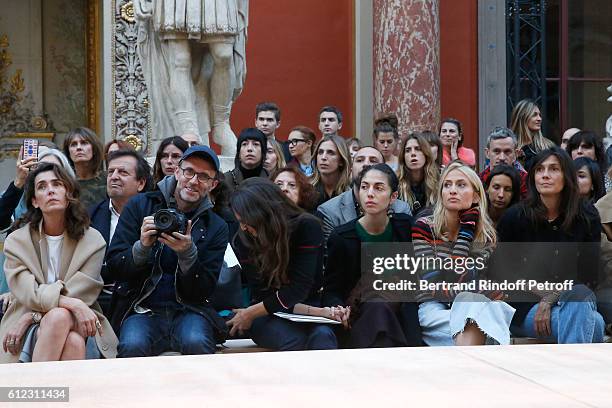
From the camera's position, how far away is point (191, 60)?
7898 millimetres

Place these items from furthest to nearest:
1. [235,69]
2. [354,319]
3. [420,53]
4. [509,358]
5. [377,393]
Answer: [420,53], [235,69], [354,319], [509,358], [377,393]

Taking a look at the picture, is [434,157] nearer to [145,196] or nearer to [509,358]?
[145,196]

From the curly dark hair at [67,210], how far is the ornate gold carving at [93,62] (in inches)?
281

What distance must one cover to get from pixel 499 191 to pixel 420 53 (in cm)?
452

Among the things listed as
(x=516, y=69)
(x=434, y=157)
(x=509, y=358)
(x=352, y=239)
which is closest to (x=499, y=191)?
(x=434, y=157)

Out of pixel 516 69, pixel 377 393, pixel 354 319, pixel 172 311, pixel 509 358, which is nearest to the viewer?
pixel 377 393

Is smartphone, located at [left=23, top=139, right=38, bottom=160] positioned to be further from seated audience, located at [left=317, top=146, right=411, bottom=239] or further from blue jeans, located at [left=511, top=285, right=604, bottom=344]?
blue jeans, located at [left=511, top=285, right=604, bottom=344]

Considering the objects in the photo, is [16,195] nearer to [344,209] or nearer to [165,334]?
[165,334]

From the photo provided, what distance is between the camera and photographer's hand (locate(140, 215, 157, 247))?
4750 millimetres

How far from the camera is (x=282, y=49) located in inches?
492

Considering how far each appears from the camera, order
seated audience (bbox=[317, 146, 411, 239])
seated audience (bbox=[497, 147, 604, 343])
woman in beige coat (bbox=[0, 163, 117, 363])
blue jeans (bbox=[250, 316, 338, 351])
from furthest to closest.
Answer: seated audience (bbox=[317, 146, 411, 239])
seated audience (bbox=[497, 147, 604, 343])
blue jeans (bbox=[250, 316, 338, 351])
woman in beige coat (bbox=[0, 163, 117, 363])

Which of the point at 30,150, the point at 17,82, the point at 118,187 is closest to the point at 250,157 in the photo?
the point at 118,187

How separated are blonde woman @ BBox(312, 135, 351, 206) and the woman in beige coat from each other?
1994 mm

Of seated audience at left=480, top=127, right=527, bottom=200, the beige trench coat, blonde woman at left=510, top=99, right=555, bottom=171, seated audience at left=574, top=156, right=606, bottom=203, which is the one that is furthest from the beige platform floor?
blonde woman at left=510, top=99, right=555, bottom=171
